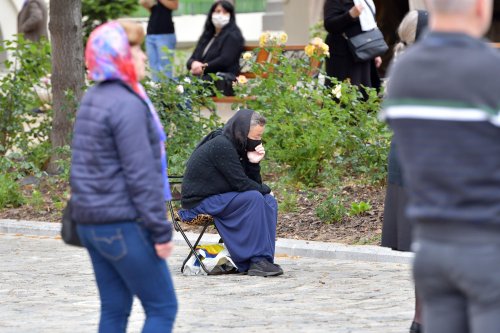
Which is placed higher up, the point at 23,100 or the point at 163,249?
the point at 163,249

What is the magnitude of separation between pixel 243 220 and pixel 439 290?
5.21 m

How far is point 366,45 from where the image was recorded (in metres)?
12.7

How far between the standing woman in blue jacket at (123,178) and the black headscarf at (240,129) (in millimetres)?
3916

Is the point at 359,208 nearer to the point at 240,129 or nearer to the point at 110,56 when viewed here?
the point at 240,129

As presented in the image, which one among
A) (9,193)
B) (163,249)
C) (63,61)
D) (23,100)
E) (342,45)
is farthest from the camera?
(23,100)

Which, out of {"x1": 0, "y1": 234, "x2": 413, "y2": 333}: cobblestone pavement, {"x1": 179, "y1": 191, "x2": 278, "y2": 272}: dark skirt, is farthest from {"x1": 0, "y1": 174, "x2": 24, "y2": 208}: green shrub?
{"x1": 179, "y1": 191, "x2": 278, "y2": 272}: dark skirt

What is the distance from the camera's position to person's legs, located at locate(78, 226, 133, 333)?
5.04 metres

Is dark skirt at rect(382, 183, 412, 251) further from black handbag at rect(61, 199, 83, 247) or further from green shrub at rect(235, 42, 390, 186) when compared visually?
green shrub at rect(235, 42, 390, 186)

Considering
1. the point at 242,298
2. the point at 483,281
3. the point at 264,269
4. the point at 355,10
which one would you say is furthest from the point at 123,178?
the point at 355,10

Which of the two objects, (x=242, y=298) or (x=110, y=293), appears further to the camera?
(x=242, y=298)

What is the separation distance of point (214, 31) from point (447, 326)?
37.6ft

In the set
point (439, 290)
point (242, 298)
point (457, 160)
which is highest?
point (457, 160)

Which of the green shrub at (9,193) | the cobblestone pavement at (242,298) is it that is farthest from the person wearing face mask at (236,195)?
the green shrub at (9,193)

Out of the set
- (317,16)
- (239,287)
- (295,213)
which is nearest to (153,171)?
(239,287)
